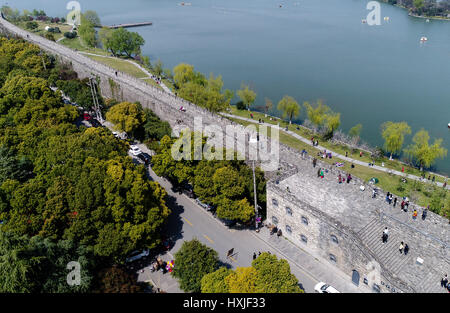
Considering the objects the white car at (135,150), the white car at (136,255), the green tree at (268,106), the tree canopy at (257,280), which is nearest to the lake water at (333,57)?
the green tree at (268,106)

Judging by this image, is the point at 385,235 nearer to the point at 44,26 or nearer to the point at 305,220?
the point at 305,220

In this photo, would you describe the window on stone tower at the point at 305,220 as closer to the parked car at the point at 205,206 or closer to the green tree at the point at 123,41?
the parked car at the point at 205,206

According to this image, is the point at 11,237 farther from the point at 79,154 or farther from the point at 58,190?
the point at 79,154

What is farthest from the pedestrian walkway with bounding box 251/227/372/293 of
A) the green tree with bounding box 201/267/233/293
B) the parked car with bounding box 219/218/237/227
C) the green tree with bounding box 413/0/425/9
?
the green tree with bounding box 413/0/425/9

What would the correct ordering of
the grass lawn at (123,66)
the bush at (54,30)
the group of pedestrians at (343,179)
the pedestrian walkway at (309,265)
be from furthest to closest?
the bush at (54,30), the grass lawn at (123,66), the group of pedestrians at (343,179), the pedestrian walkway at (309,265)

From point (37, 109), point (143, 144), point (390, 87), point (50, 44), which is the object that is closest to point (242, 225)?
A: point (143, 144)

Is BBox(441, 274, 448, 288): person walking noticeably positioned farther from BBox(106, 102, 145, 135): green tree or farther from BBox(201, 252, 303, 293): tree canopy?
BBox(106, 102, 145, 135): green tree
